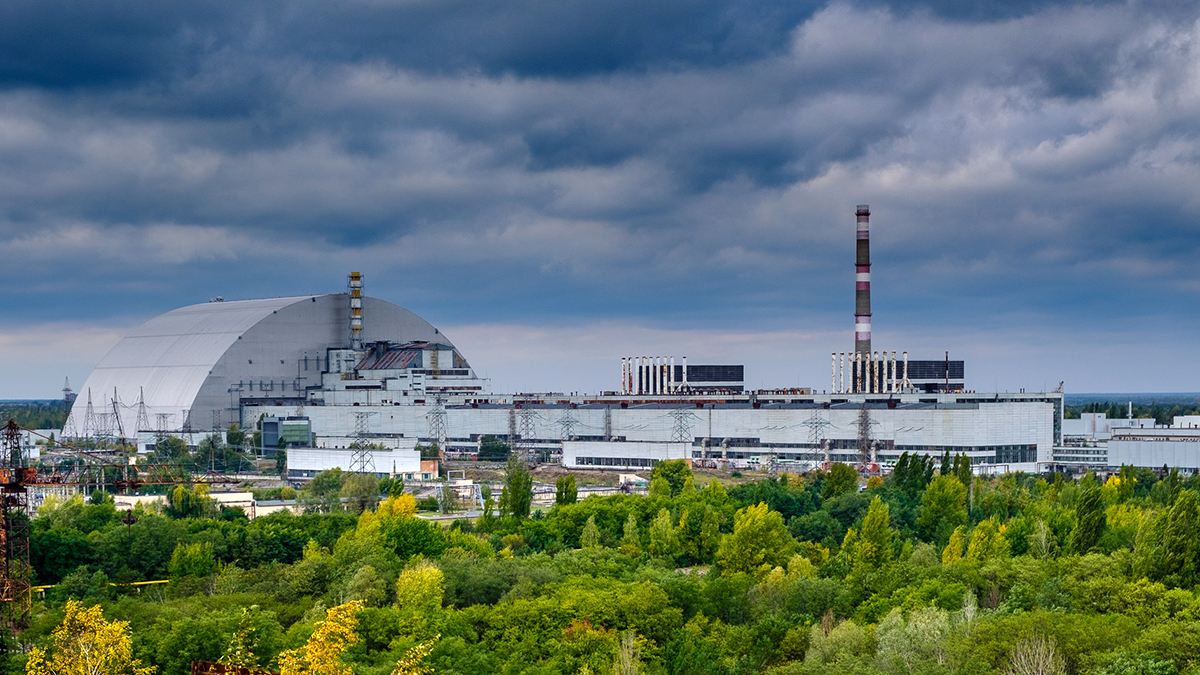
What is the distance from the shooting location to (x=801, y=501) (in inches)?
1570

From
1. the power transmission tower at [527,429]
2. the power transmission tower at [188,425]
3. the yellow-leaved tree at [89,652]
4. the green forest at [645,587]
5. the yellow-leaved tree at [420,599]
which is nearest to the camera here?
the yellow-leaved tree at [89,652]

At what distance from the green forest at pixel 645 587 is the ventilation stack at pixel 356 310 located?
126 feet

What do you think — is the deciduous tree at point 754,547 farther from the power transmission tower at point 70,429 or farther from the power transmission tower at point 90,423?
the power transmission tower at point 70,429

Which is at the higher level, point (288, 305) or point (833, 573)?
point (288, 305)

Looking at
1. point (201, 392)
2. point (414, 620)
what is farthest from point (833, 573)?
point (201, 392)

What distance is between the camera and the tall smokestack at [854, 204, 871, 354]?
199 feet

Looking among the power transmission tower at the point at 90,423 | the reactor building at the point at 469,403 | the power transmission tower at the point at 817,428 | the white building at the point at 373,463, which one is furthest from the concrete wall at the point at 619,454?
the power transmission tower at the point at 90,423

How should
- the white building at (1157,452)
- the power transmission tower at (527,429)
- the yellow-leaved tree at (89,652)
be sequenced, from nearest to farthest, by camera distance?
the yellow-leaved tree at (89,652) → the white building at (1157,452) → the power transmission tower at (527,429)

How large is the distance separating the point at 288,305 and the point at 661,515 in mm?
46022

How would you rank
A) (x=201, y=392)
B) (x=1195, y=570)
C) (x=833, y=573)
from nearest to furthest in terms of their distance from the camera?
(x=1195, y=570)
(x=833, y=573)
(x=201, y=392)

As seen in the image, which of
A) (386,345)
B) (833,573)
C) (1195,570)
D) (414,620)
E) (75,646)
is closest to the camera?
(75,646)

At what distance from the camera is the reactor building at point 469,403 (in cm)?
5725

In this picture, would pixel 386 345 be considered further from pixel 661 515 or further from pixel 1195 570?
pixel 1195 570

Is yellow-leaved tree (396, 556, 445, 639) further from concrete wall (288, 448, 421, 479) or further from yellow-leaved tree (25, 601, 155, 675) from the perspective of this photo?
concrete wall (288, 448, 421, 479)
